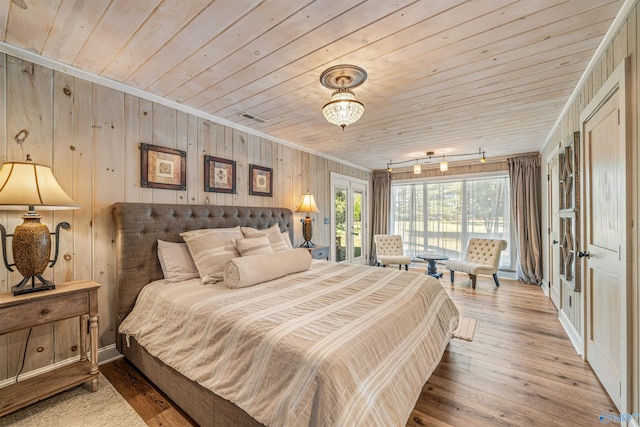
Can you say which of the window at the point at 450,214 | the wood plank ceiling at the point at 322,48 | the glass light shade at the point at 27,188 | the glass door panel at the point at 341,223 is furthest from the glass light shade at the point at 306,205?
the window at the point at 450,214

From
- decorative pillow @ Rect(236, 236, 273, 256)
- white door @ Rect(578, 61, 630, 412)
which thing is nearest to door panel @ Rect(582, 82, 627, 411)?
white door @ Rect(578, 61, 630, 412)

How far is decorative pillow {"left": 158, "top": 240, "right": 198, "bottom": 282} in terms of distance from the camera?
2.32 m

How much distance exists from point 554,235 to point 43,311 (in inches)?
207

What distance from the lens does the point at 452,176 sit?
5.89 m

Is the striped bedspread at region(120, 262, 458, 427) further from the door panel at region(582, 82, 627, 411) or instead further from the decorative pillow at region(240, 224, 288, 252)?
the door panel at region(582, 82, 627, 411)

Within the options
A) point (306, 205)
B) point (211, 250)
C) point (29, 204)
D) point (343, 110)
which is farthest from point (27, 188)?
point (306, 205)

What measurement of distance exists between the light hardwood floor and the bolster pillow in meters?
0.89

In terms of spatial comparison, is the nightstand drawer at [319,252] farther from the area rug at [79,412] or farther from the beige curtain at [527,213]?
the beige curtain at [527,213]

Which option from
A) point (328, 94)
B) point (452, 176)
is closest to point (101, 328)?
point (328, 94)

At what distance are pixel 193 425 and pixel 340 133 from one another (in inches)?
131

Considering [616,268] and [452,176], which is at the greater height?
[452,176]

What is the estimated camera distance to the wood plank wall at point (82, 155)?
1883 mm

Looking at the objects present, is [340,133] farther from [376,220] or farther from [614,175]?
[376,220]

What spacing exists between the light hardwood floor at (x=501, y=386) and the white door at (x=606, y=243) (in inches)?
6.9
